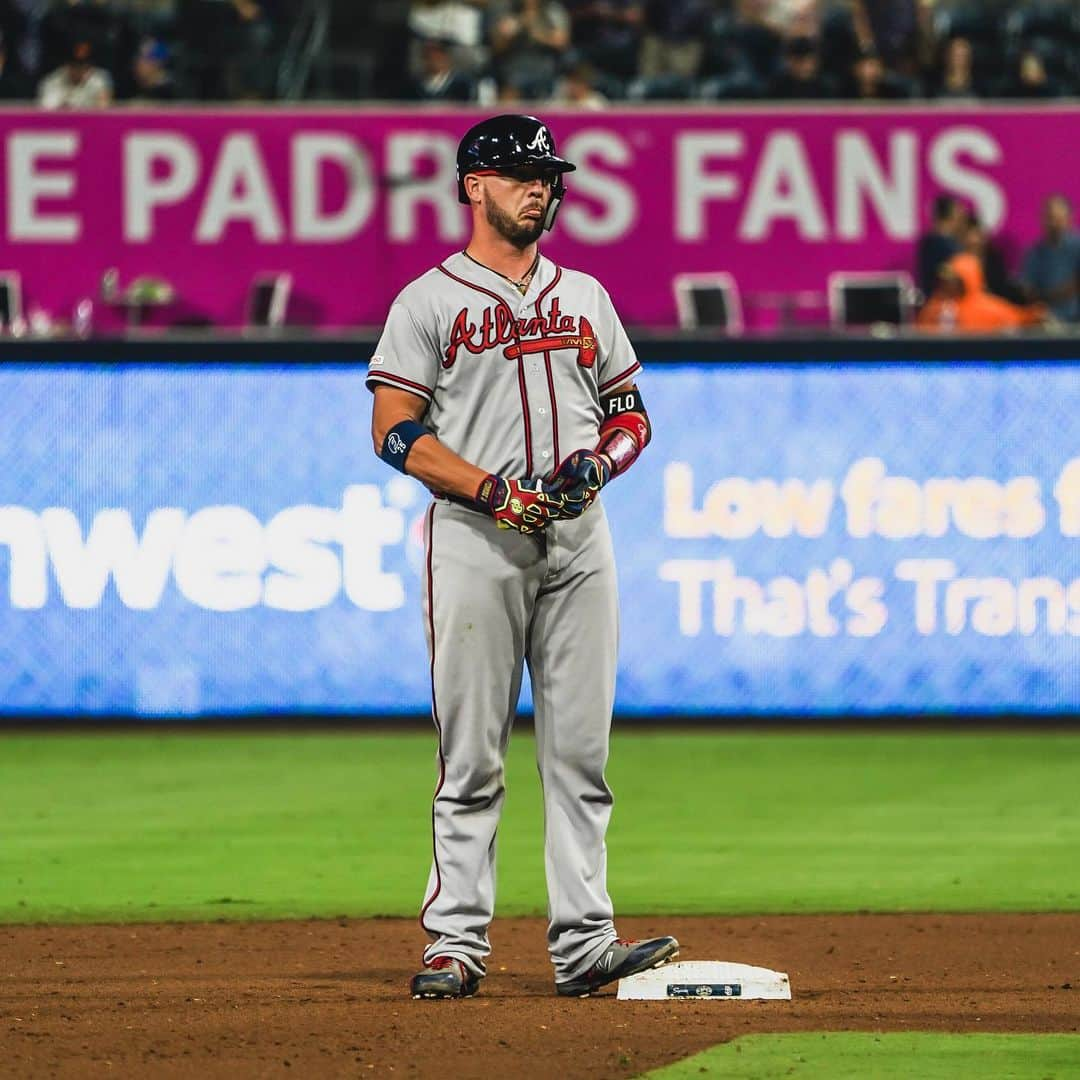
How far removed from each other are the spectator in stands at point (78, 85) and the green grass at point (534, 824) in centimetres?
583

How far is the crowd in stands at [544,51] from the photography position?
16391 mm

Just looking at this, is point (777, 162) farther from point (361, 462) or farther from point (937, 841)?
point (937, 841)

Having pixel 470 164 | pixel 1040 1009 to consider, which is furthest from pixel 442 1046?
pixel 470 164

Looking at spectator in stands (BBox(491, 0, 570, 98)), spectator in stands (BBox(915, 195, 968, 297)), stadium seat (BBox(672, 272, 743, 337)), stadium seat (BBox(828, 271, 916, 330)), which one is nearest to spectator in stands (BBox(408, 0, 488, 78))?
spectator in stands (BBox(491, 0, 570, 98))

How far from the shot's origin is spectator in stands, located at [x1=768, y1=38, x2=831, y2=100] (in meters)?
16.3

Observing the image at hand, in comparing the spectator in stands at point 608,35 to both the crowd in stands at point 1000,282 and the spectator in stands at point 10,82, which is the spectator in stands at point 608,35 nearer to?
the crowd in stands at point 1000,282

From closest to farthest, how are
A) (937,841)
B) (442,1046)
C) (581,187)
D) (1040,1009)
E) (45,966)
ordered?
(442,1046), (1040,1009), (45,966), (937,841), (581,187)

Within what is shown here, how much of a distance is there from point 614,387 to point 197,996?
70.4 inches

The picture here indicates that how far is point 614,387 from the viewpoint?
226 inches

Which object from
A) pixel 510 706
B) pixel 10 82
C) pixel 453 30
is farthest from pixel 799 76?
pixel 510 706

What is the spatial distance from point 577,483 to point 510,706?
1.96 ft

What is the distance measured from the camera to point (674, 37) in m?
17.4

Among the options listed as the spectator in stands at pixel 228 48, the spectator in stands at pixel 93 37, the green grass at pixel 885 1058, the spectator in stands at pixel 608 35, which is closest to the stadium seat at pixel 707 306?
the spectator in stands at pixel 608 35

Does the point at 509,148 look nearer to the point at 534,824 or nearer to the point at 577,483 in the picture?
the point at 577,483
